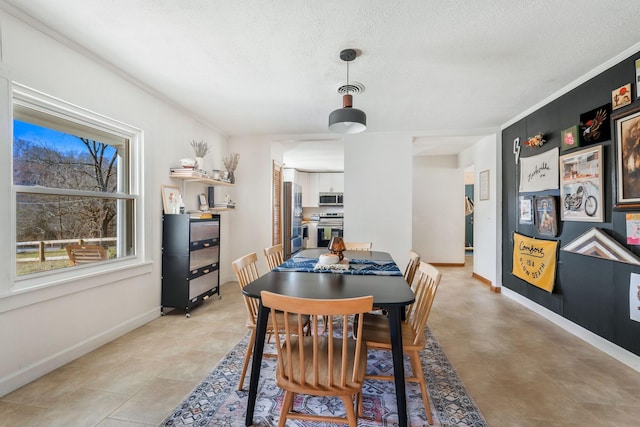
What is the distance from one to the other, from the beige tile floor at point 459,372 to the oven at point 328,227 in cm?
503

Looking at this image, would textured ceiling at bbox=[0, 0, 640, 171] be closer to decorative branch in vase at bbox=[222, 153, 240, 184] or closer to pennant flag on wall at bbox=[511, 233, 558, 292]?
decorative branch in vase at bbox=[222, 153, 240, 184]

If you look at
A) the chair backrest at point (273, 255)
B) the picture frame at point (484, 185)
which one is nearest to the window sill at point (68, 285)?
the chair backrest at point (273, 255)

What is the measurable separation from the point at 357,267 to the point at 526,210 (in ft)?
8.98

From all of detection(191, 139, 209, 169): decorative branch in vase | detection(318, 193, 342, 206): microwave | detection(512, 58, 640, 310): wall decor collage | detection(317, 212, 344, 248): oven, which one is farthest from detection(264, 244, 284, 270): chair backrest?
detection(318, 193, 342, 206): microwave

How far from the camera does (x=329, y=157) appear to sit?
6.84m

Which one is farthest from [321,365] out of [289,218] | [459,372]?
[289,218]

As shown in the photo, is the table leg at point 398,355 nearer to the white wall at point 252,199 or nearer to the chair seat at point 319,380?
the chair seat at point 319,380

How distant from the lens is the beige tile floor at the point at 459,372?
5.69ft

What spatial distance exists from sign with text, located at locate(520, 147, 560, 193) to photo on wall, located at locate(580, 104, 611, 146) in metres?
0.41

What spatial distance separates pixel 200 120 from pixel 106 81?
156 centimetres

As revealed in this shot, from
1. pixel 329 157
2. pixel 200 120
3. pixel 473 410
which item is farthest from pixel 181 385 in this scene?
pixel 329 157

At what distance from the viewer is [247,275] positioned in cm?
220

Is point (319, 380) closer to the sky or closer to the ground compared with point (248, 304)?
closer to the ground

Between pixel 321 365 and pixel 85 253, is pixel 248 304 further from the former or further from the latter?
pixel 85 253
